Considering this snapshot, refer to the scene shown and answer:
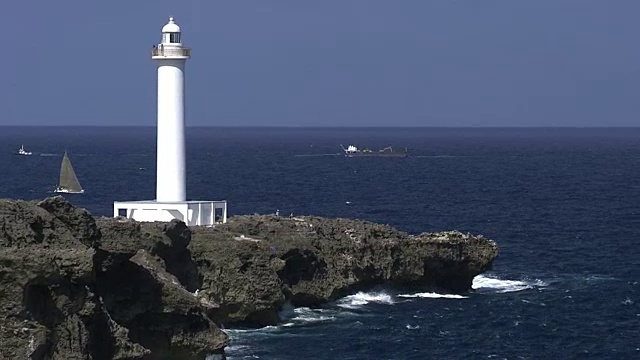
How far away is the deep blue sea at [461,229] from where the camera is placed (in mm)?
47344

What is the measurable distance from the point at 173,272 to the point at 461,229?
142 ft

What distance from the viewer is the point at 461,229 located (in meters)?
84.8

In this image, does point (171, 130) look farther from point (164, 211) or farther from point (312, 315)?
point (312, 315)

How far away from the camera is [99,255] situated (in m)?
32.8

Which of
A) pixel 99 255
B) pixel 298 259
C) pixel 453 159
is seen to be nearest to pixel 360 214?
pixel 298 259

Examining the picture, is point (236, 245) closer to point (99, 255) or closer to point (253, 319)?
point (253, 319)

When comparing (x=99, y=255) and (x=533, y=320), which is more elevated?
(x=99, y=255)

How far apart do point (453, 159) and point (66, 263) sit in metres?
168

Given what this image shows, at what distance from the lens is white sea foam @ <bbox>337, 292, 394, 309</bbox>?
179 feet

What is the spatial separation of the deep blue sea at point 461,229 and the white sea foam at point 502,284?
9 cm
